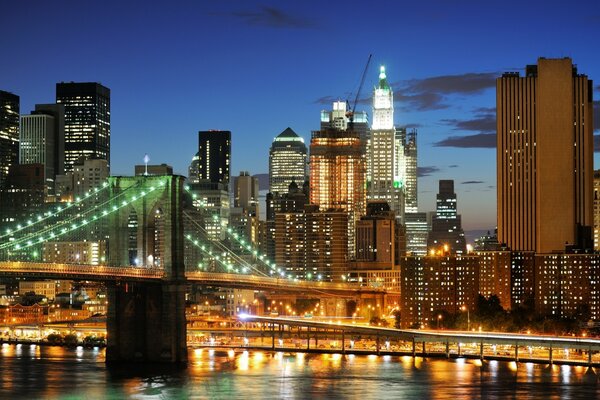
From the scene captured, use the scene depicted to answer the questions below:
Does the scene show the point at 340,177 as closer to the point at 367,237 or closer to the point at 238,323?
the point at 367,237

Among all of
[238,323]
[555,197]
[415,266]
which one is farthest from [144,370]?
[555,197]

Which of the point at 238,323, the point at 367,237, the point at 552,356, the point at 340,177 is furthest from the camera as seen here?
the point at 340,177

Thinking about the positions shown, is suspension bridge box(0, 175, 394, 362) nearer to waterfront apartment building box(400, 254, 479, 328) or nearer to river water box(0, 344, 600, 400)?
river water box(0, 344, 600, 400)

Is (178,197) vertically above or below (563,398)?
above

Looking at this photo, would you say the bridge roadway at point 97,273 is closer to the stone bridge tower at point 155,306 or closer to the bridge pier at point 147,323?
the stone bridge tower at point 155,306

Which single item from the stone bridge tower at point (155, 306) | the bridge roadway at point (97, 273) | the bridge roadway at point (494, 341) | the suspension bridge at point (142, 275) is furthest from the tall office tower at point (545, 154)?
the stone bridge tower at point (155, 306)

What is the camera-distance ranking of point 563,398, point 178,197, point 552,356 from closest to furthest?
1. point 563,398
2. point 178,197
3. point 552,356

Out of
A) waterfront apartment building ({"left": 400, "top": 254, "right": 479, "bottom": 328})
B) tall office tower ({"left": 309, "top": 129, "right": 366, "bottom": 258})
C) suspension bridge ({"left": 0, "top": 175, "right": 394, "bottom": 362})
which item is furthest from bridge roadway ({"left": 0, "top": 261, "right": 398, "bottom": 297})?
tall office tower ({"left": 309, "top": 129, "right": 366, "bottom": 258})
